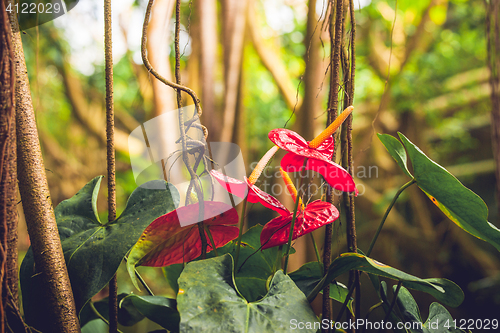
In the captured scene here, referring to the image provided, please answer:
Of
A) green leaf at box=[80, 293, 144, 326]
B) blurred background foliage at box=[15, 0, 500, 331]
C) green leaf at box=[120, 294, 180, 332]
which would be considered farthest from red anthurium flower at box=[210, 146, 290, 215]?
blurred background foliage at box=[15, 0, 500, 331]

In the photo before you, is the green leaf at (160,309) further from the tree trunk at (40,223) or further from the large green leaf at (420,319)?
the large green leaf at (420,319)

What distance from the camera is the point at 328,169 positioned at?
0.84 feet

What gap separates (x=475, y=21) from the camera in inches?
67.3

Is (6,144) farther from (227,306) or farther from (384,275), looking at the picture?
(384,275)

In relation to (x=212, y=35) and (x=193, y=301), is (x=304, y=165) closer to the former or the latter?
(x=193, y=301)

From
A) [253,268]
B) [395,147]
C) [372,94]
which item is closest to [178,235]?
[253,268]

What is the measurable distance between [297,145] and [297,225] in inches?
3.1

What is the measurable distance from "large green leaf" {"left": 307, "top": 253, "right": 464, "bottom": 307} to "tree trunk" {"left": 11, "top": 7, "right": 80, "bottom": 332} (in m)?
0.24

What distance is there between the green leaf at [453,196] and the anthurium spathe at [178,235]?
8.0 inches

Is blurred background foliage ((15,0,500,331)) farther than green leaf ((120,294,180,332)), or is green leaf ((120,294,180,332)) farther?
blurred background foliage ((15,0,500,331))

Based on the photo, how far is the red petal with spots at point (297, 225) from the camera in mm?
276

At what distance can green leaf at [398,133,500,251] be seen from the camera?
286mm

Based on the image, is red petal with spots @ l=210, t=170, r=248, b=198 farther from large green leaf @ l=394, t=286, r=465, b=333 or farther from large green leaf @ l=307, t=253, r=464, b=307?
large green leaf @ l=394, t=286, r=465, b=333

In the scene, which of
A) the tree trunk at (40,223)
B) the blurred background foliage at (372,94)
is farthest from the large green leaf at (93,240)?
the blurred background foliage at (372,94)
